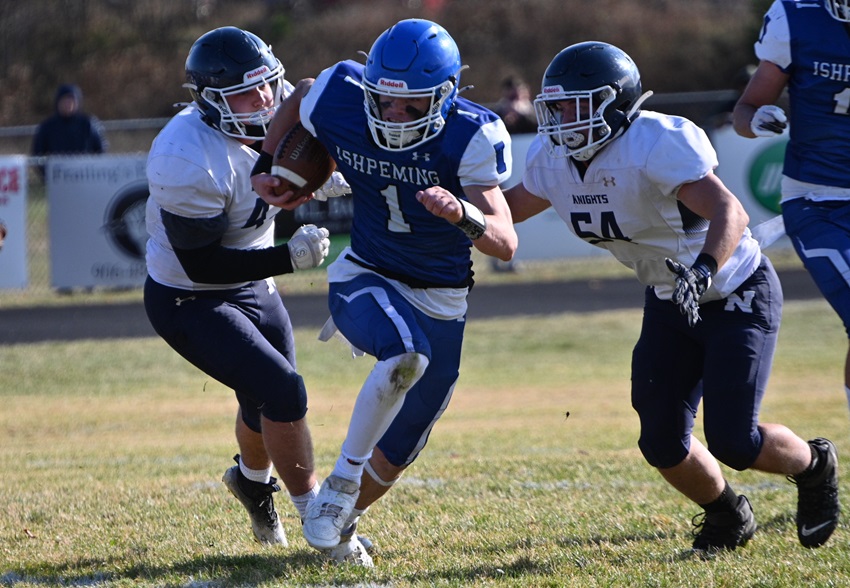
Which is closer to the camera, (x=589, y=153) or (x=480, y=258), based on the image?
(x=589, y=153)

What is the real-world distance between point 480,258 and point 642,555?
10.3 m

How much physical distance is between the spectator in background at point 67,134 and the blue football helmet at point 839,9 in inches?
377

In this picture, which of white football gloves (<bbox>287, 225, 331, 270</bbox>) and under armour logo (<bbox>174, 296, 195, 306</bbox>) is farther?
under armour logo (<bbox>174, 296, 195, 306</bbox>)

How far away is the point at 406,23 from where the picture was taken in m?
3.98

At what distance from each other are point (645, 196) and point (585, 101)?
38 centimetres

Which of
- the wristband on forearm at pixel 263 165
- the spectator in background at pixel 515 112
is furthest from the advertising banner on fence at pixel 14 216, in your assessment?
the wristband on forearm at pixel 263 165

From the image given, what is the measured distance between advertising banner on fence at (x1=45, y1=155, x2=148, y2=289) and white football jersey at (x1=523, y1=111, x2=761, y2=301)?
794 centimetres

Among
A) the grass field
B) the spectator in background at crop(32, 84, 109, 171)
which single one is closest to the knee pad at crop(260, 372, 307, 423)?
the grass field

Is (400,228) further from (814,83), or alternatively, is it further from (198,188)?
(814,83)

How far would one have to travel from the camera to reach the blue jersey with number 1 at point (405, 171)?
3916 mm

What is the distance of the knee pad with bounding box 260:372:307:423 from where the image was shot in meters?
4.20

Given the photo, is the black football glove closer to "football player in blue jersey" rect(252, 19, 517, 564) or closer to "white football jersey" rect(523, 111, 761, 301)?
"white football jersey" rect(523, 111, 761, 301)

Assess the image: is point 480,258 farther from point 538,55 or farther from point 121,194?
point 538,55

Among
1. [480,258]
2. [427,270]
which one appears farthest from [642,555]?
[480,258]
